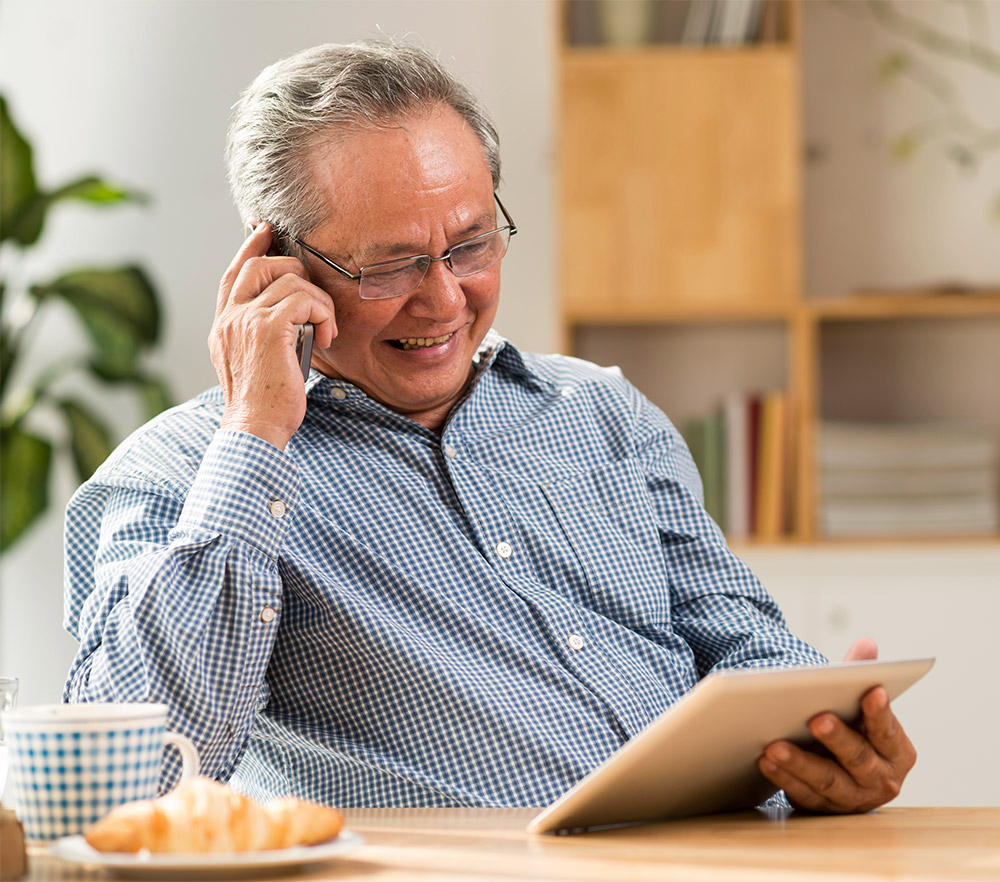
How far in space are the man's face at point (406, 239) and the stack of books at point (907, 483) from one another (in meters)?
1.38

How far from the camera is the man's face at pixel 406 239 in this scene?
4.42 ft

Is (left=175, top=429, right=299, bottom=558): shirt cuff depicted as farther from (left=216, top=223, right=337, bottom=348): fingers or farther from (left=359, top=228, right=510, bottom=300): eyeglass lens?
(left=359, top=228, right=510, bottom=300): eyeglass lens

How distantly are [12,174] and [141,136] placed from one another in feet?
1.16

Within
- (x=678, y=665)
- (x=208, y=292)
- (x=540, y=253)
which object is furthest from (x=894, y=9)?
(x=678, y=665)

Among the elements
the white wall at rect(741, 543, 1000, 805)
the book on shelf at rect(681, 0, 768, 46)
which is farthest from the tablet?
the book on shelf at rect(681, 0, 768, 46)

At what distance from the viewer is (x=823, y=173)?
2.84 metres

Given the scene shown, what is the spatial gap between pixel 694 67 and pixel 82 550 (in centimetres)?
176

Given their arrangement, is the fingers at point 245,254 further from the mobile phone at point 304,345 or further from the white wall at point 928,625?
the white wall at point 928,625

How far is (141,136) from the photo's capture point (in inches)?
118

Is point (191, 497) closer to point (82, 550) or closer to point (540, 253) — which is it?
point (82, 550)

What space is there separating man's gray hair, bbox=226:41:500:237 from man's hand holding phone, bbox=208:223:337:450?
0.06 meters

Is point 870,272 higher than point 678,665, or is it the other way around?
point 870,272

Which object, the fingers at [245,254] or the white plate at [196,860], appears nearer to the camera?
the white plate at [196,860]

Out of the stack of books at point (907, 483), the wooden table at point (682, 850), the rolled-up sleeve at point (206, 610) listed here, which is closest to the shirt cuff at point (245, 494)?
the rolled-up sleeve at point (206, 610)
